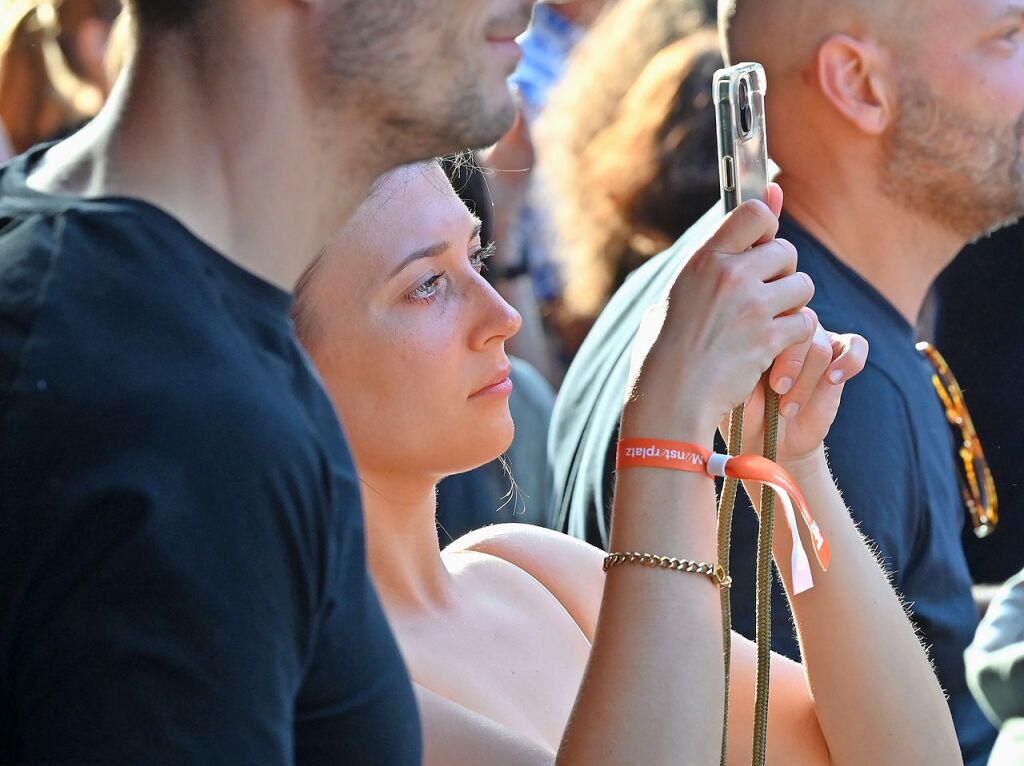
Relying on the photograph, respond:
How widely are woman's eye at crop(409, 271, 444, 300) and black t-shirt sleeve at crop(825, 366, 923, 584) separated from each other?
0.77 metres

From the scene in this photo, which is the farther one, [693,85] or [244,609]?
[693,85]

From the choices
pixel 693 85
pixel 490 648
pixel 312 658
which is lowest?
pixel 490 648

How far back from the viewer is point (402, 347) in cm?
178

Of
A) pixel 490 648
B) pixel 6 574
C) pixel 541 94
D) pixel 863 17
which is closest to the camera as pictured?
pixel 6 574

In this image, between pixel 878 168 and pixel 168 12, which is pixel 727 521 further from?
pixel 878 168

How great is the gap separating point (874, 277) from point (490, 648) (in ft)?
4.08

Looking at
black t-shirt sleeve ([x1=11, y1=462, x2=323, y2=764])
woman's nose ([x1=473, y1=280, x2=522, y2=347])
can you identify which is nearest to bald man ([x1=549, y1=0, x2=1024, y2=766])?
woman's nose ([x1=473, y1=280, x2=522, y2=347])

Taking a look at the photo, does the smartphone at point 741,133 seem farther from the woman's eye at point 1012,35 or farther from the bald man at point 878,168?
the woman's eye at point 1012,35

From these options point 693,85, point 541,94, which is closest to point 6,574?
point 693,85

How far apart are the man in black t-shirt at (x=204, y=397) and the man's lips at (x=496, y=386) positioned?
669 millimetres

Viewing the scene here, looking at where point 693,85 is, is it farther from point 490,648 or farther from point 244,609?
point 244,609

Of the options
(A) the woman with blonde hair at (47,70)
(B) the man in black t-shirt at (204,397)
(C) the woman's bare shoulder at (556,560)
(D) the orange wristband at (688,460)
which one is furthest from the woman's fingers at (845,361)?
(A) the woman with blonde hair at (47,70)

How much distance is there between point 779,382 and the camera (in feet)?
5.27

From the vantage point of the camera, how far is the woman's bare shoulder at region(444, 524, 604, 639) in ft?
6.55
